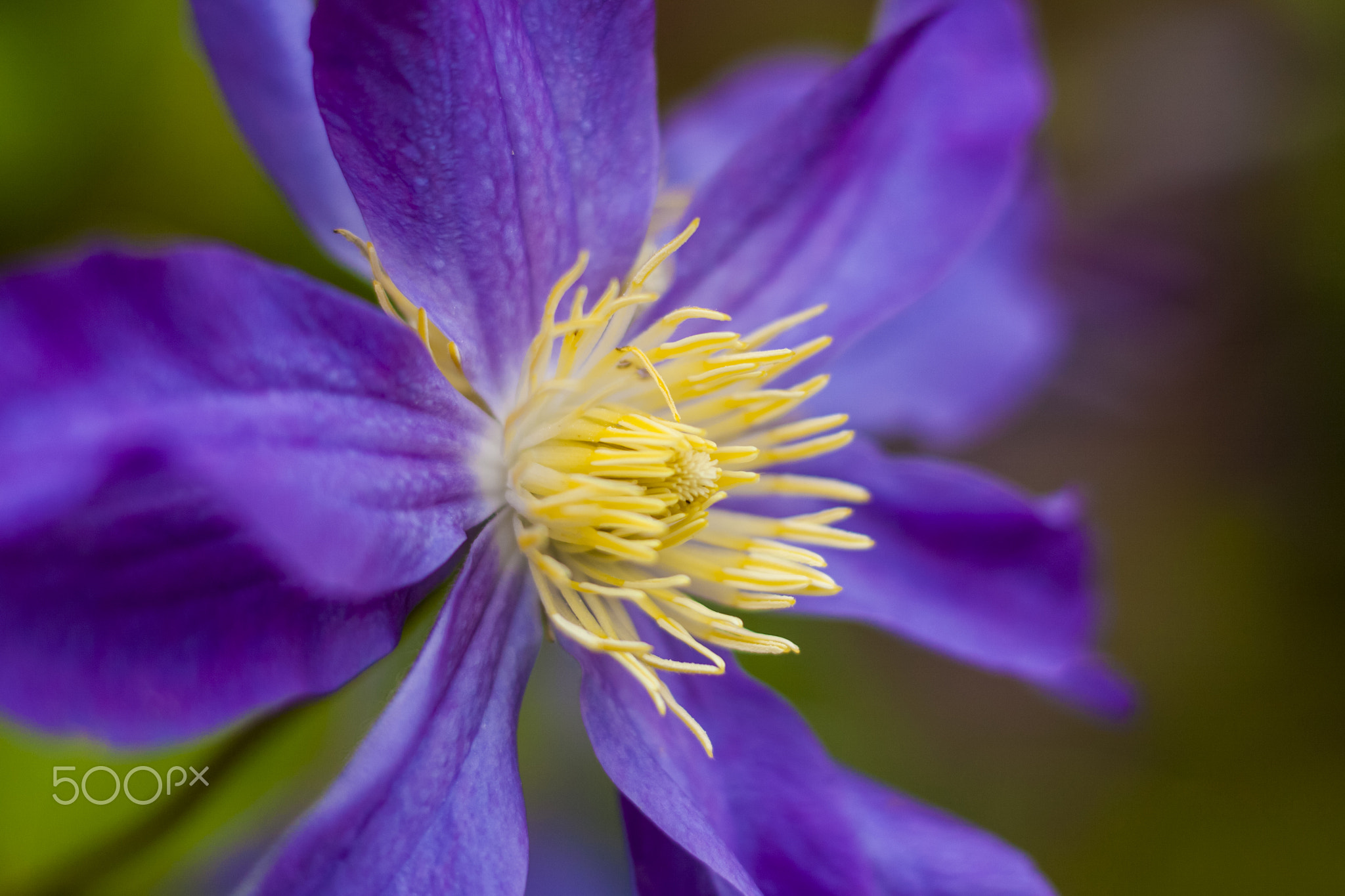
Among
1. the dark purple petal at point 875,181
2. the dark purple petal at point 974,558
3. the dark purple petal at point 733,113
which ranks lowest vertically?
the dark purple petal at point 974,558

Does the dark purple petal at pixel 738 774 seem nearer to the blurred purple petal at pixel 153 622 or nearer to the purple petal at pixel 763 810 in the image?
the purple petal at pixel 763 810

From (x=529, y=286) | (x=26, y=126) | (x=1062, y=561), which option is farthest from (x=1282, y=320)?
(x=26, y=126)

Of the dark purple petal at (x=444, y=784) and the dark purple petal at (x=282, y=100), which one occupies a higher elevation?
the dark purple petal at (x=282, y=100)

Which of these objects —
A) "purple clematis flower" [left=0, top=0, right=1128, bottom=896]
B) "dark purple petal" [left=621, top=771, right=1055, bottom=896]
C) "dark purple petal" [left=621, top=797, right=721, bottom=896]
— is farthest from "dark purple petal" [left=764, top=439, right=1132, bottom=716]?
"dark purple petal" [left=621, top=797, right=721, bottom=896]

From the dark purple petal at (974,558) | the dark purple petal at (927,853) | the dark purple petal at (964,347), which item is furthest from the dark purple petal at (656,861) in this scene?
the dark purple petal at (964,347)

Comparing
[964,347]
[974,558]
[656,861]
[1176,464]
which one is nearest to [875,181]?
[974,558]

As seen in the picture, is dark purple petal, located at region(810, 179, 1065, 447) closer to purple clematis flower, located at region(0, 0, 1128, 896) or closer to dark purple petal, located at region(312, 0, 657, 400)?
purple clematis flower, located at region(0, 0, 1128, 896)

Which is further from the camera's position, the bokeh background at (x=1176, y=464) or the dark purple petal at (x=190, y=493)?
the bokeh background at (x=1176, y=464)

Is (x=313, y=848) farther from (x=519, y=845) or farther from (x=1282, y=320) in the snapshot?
(x=1282, y=320)
